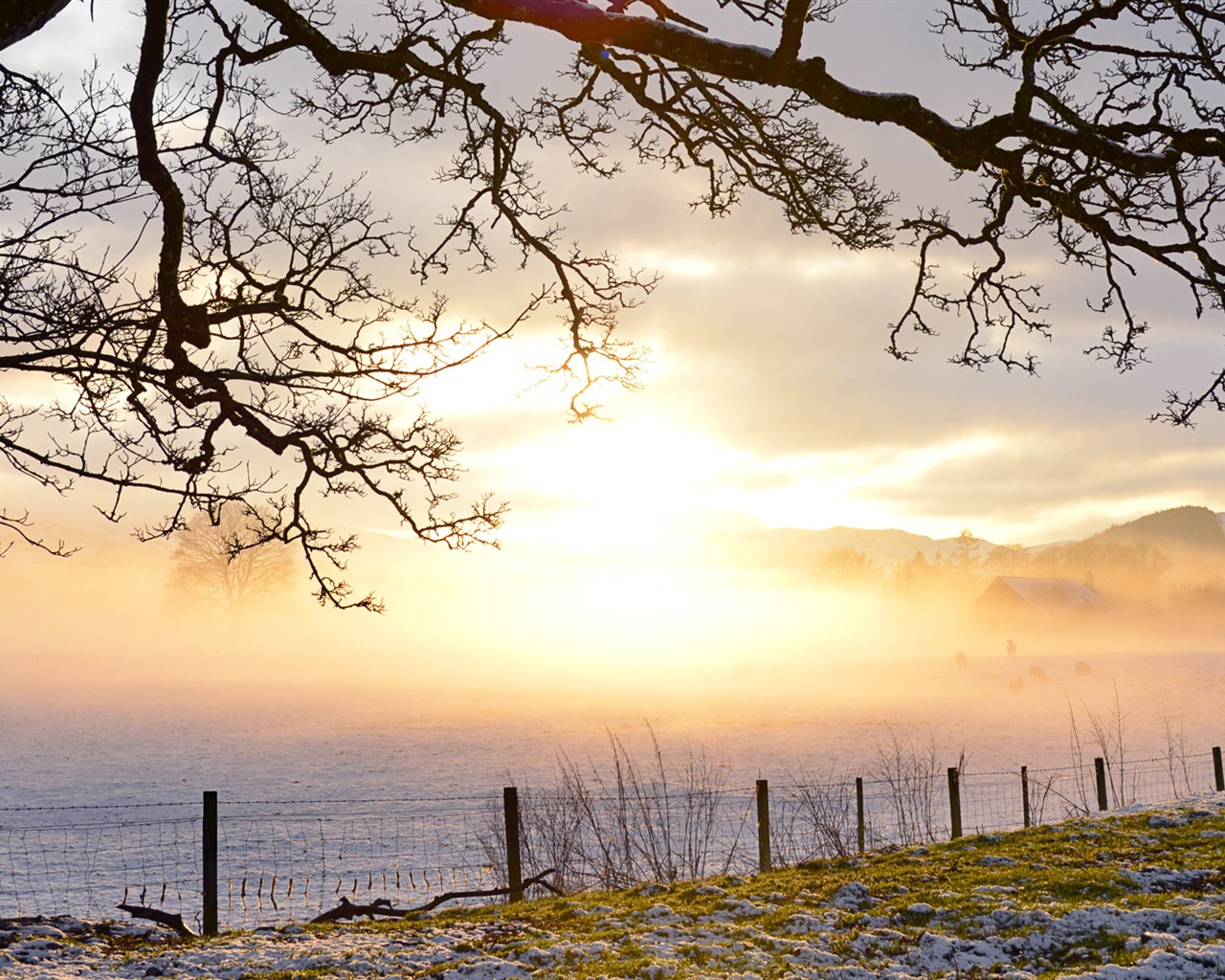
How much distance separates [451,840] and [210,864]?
10750mm

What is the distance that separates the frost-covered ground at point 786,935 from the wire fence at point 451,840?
109 inches

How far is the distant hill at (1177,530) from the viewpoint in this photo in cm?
15675

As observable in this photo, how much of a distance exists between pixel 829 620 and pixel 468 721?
98.8m

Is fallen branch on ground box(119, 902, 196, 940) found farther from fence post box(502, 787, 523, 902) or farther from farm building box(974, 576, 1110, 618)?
farm building box(974, 576, 1110, 618)

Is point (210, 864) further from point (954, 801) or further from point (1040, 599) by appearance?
point (1040, 599)

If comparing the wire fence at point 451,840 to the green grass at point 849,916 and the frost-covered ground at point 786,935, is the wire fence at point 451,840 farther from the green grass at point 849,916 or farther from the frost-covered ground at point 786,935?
the frost-covered ground at point 786,935

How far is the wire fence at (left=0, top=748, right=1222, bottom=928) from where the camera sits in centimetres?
1375

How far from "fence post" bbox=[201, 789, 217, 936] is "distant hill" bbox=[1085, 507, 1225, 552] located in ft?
538

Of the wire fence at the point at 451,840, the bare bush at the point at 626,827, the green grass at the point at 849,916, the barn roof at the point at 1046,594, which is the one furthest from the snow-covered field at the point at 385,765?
the barn roof at the point at 1046,594

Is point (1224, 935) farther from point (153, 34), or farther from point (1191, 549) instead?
point (1191, 549)

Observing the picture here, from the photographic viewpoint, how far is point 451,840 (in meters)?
19.9

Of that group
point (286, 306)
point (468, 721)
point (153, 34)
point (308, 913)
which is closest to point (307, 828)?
point (308, 913)

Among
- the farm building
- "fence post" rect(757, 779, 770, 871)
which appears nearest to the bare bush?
"fence post" rect(757, 779, 770, 871)

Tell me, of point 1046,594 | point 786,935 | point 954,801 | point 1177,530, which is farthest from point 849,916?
point 1177,530
